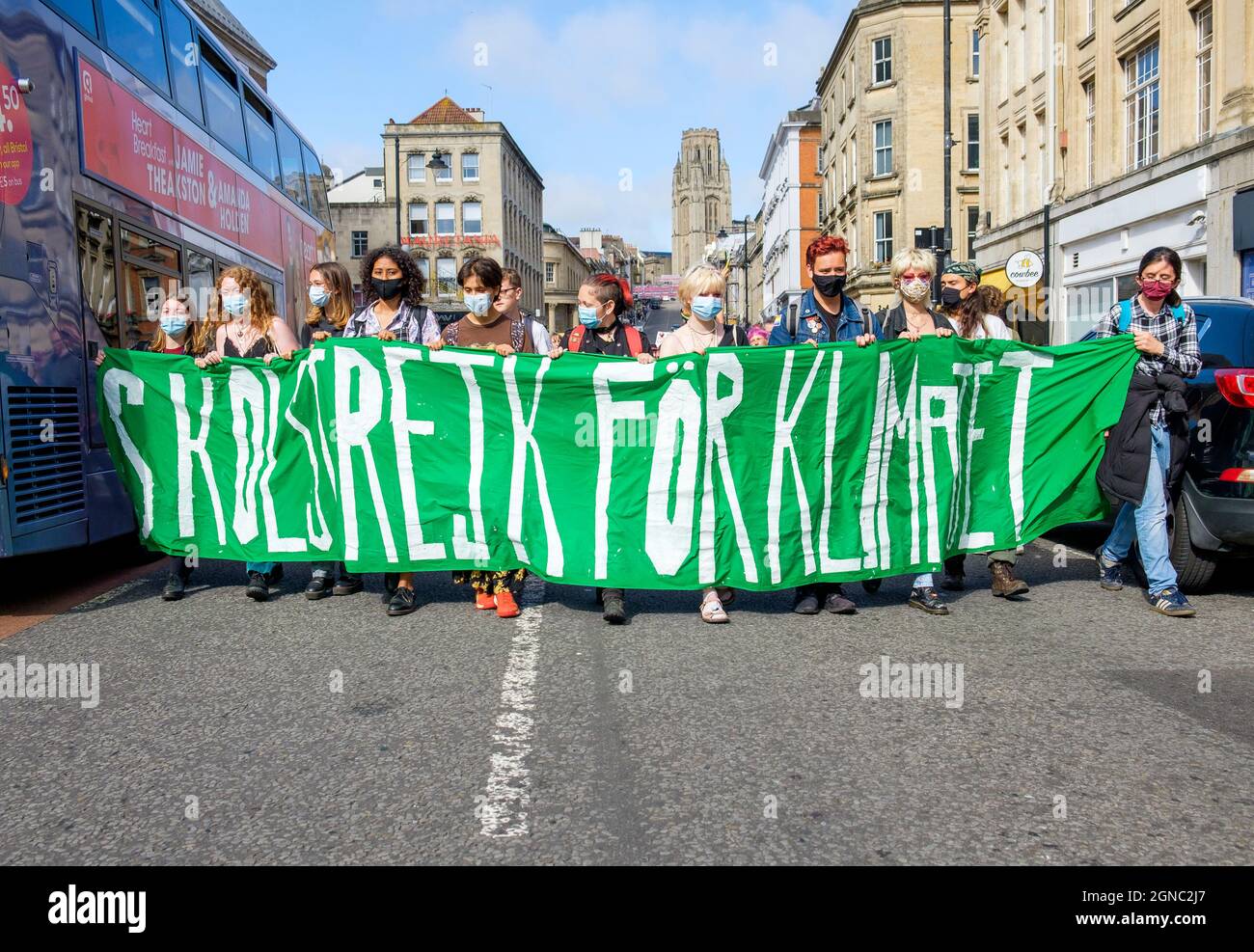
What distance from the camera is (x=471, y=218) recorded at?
8038cm

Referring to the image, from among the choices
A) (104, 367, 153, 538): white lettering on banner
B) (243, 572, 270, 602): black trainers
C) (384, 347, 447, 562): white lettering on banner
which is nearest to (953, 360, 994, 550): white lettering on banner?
(384, 347, 447, 562): white lettering on banner

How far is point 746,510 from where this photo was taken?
6.58 metres

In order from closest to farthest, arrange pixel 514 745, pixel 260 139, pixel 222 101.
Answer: pixel 514 745 < pixel 222 101 < pixel 260 139

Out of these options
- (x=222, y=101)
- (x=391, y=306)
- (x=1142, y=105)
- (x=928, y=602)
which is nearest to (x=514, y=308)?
(x=391, y=306)

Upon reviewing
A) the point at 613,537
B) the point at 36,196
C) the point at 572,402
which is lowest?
the point at 613,537

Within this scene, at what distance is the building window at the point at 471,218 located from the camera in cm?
8038

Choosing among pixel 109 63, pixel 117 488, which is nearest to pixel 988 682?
pixel 117 488

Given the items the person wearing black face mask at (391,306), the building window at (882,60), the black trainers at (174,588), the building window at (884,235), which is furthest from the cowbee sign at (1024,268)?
the building window at (882,60)

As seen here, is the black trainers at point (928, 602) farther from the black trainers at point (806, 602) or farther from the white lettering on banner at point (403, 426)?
the white lettering on banner at point (403, 426)

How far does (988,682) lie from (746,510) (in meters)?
2.02

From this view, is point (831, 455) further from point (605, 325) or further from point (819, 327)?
point (605, 325)

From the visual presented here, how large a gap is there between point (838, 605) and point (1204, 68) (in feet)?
65.1

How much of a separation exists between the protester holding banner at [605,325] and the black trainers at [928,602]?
212cm
